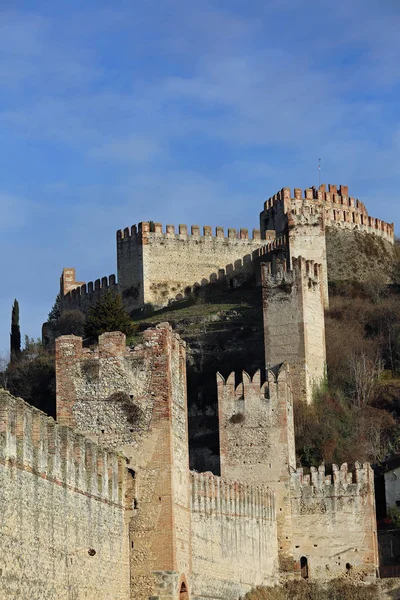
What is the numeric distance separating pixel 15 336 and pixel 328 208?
2173 cm

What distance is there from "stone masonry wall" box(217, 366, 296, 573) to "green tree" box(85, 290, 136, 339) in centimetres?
1458

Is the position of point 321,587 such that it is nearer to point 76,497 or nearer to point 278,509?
point 278,509

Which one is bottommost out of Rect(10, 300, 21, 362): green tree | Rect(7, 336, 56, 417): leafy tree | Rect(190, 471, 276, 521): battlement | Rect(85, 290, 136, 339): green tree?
Rect(190, 471, 276, 521): battlement

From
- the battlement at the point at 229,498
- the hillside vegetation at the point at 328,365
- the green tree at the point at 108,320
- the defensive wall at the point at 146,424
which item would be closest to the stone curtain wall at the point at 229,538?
the battlement at the point at 229,498

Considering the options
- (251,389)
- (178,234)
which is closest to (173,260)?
(178,234)

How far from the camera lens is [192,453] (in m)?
69.9

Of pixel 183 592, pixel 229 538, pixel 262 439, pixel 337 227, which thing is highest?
pixel 337 227

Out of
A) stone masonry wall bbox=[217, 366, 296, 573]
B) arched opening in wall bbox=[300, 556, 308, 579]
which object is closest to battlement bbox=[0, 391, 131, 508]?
stone masonry wall bbox=[217, 366, 296, 573]

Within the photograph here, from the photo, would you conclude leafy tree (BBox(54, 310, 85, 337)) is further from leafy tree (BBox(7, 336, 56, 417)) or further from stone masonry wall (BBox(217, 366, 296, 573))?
stone masonry wall (BBox(217, 366, 296, 573))

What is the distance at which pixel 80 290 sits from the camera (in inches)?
3757

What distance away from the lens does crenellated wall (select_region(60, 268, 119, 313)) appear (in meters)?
92.7

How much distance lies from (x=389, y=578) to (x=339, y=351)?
870 inches

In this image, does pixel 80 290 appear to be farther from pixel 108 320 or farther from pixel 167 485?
pixel 167 485

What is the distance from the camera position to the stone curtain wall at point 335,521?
57.2 m
